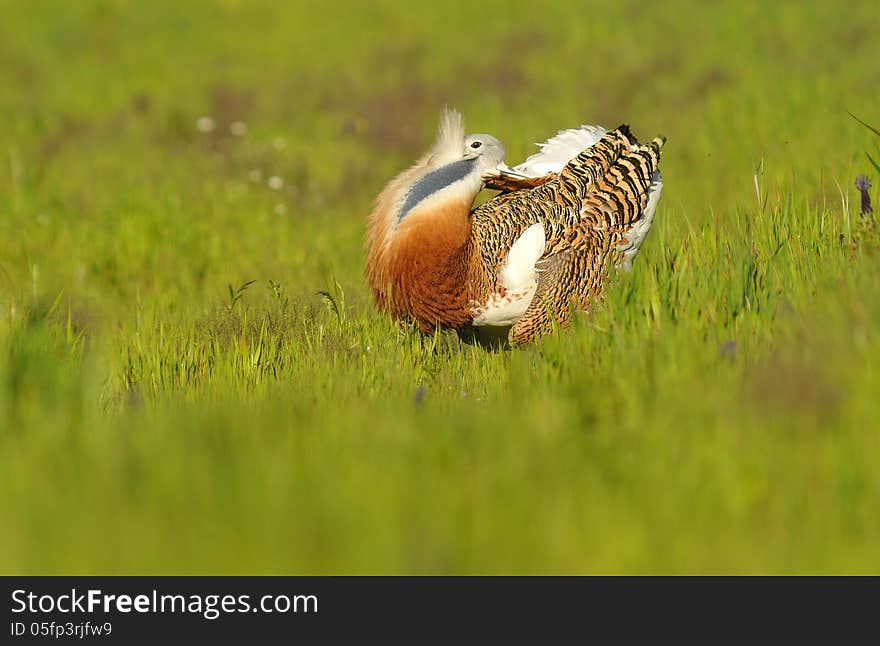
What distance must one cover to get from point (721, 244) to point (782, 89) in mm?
4896

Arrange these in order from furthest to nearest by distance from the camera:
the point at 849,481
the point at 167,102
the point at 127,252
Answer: the point at 167,102 < the point at 127,252 < the point at 849,481

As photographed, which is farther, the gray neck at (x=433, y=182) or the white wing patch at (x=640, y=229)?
the white wing patch at (x=640, y=229)

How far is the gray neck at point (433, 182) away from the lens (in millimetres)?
4898

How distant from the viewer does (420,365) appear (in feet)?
15.0

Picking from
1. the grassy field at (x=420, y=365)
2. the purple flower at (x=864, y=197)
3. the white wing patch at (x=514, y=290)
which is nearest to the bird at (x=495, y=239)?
the white wing patch at (x=514, y=290)

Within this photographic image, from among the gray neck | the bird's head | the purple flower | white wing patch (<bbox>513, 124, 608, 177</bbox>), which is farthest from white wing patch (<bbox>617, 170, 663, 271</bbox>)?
the purple flower

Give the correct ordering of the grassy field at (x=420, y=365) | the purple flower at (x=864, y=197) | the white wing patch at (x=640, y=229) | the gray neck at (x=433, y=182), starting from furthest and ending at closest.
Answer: the white wing patch at (x=640, y=229)
the gray neck at (x=433, y=182)
the purple flower at (x=864, y=197)
the grassy field at (x=420, y=365)

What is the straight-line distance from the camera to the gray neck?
4.90 m

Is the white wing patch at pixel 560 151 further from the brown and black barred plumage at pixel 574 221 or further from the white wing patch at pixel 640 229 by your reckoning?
the white wing patch at pixel 640 229

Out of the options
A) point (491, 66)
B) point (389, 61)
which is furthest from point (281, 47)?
point (491, 66)

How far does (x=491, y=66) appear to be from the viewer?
11164mm

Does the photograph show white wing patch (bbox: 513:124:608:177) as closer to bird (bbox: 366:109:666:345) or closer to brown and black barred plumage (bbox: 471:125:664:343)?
brown and black barred plumage (bbox: 471:125:664:343)

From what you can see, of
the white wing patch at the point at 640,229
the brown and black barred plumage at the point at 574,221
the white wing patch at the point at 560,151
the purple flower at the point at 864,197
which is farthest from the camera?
the white wing patch at the point at 560,151
